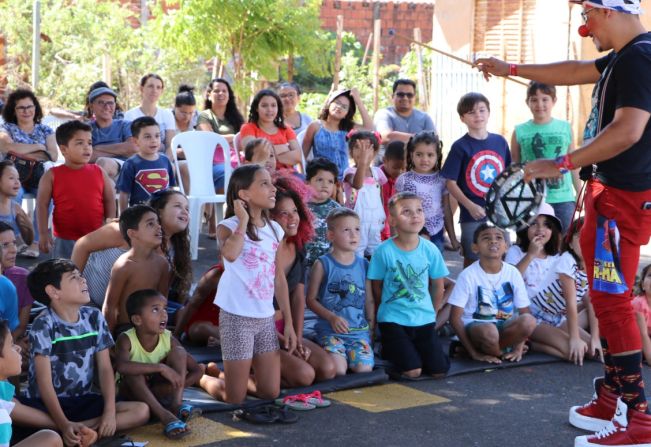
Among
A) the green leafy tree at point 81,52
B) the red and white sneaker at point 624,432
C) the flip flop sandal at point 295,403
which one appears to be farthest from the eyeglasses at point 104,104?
the green leafy tree at point 81,52

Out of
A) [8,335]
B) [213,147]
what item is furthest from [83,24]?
[8,335]

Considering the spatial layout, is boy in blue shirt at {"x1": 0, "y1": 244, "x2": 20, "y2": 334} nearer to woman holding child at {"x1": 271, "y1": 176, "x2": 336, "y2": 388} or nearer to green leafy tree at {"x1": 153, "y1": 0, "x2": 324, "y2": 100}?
woman holding child at {"x1": 271, "y1": 176, "x2": 336, "y2": 388}

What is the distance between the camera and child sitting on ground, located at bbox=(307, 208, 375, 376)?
5977 mm

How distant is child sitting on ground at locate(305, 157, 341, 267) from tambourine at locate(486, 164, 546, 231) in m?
1.58

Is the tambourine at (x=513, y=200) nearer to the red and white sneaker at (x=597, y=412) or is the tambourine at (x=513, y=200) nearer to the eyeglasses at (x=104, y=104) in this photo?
the red and white sneaker at (x=597, y=412)

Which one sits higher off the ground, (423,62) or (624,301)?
(423,62)

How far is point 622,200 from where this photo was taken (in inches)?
184

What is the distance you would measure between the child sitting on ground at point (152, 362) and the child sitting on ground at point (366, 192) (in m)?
2.37

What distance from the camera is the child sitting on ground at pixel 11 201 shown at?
309 inches

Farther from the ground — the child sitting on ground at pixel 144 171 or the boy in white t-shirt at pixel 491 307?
the child sitting on ground at pixel 144 171

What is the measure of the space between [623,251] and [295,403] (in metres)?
1.81

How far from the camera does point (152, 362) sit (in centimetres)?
511

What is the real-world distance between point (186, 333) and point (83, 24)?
1346cm

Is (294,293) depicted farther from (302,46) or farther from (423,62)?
(423,62)
